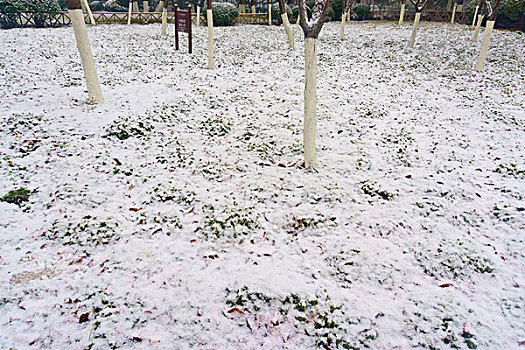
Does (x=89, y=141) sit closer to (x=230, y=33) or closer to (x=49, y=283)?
(x=49, y=283)

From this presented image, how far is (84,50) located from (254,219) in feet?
20.1

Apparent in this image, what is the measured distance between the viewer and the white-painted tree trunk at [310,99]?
4.88m

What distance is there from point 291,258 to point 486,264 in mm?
2396

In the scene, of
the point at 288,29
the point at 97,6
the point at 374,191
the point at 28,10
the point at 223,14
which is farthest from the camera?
the point at 97,6

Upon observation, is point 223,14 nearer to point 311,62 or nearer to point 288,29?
point 288,29

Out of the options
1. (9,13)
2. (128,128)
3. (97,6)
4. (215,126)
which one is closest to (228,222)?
(215,126)

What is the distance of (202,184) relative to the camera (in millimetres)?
5125

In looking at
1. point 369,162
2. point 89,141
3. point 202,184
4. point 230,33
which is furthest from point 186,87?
point 230,33

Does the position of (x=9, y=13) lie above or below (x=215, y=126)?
above

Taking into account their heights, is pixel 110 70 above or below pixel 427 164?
above

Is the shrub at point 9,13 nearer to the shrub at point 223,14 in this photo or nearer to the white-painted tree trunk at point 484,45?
the shrub at point 223,14

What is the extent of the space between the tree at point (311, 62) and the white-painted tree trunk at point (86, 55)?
17.2 ft

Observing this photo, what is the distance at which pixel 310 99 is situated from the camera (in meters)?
5.15

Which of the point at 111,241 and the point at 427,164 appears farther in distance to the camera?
the point at 427,164
